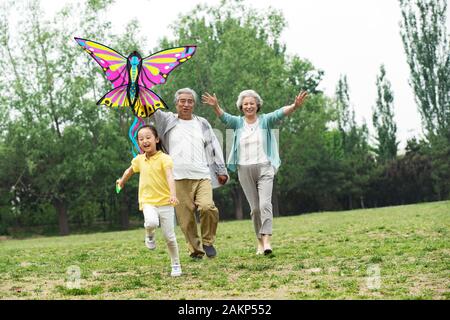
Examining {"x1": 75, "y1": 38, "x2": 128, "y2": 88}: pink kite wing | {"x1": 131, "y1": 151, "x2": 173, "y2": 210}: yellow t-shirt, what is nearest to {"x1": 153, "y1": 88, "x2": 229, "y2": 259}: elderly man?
{"x1": 75, "y1": 38, "x2": 128, "y2": 88}: pink kite wing

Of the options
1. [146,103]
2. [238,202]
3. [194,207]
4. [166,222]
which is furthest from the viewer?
[238,202]

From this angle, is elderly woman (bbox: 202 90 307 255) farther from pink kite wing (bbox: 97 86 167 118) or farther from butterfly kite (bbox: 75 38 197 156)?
pink kite wing (bbox: 97 86 167 118)

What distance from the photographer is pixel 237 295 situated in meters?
5.39

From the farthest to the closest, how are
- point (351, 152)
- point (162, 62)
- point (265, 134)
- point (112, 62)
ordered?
point (351, 152) → point (265, 134) → point (162, 62) → point (112, 62)

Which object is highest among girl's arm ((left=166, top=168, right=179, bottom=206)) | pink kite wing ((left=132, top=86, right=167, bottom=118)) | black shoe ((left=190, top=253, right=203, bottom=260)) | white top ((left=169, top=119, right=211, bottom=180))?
pink kite wing ((left=132, top=86, right=167, bottom=118))

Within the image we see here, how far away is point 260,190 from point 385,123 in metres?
41.9

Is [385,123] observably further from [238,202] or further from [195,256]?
[195,256]

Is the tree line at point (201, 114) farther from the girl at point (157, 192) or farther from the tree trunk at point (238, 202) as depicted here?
the girl at point (157, 192)

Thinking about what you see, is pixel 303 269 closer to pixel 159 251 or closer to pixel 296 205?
pixel 159 251

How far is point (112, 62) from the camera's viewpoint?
7.77 meters

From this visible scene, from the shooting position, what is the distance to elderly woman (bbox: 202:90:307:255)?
859 cm

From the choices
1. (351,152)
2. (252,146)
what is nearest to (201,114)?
(351,152)

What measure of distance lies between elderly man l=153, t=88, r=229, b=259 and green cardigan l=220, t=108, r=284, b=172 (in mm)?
251
